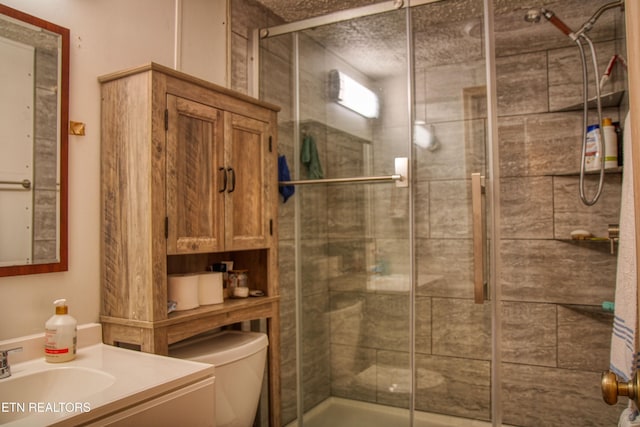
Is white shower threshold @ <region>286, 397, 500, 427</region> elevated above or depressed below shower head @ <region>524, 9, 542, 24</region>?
below

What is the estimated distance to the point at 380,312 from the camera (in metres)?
2.34

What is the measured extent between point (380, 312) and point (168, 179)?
4.16 feet

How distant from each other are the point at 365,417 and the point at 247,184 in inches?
52.4

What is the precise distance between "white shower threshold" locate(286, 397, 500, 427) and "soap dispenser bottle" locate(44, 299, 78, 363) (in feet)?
4.41

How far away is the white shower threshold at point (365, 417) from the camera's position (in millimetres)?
2201

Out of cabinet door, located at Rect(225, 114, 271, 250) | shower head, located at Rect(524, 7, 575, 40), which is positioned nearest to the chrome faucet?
cabinet door, located at Rect(225, 114, 271, 250)

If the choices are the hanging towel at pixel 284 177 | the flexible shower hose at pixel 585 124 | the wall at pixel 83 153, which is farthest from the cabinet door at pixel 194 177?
the flexible shower hose at pixel 585 124

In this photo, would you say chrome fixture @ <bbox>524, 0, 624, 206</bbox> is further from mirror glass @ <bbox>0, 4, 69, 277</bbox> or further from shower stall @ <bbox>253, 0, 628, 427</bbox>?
mirror glass @ <bbox>0, 4, 69, 277</bbox>

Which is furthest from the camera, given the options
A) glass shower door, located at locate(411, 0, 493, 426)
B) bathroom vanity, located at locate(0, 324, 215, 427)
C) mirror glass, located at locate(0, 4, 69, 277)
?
glass shower door, located at locate(411, 0, 493, 426)

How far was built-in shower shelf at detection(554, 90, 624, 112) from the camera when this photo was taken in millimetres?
2211

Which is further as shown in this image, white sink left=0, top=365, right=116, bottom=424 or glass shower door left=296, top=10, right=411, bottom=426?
glass shower door left=296, top=10, right=411, bottom=426

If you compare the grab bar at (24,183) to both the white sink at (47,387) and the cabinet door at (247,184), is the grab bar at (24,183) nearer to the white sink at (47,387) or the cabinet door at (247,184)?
the white sink at (47,387)

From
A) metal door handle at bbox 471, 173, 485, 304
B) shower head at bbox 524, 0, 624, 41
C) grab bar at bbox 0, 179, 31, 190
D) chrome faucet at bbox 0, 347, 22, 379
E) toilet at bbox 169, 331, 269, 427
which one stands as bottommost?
toilet at bbox 169, 331, 269, 427

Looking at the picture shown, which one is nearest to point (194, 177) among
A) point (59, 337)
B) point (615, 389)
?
point (59, 337)
